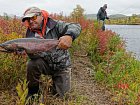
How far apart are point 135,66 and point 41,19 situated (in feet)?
14.5

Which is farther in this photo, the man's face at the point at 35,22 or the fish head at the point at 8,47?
the man's face at the point at 35,22

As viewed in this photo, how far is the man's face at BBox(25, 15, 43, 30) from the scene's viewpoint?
5149mm

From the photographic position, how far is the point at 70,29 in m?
5.18

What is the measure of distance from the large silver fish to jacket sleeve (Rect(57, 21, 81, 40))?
0.54m

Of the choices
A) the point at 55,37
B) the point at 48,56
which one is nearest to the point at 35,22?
the point at 55,37

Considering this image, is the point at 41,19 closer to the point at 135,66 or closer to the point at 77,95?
A: the point at 77,95

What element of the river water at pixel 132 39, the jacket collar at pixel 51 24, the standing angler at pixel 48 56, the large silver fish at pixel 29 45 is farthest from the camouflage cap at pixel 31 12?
the river water at pixel 132 39

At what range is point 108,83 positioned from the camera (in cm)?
765

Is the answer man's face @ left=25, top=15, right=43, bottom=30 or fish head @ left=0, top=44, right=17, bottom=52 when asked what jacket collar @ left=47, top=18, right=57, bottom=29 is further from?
fish head @ left=0, top=44, right=17, bottom=52

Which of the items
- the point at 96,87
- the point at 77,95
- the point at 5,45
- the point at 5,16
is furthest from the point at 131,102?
the point at 5,16

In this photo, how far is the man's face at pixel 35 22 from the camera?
5149mm

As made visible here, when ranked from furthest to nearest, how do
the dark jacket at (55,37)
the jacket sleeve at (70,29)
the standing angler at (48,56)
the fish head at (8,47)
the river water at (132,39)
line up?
1. the river water at (132,39)
2. the dark jacket at (55,37)
3. the standing angler at (48,56)
4. the jacket sleeve at (70,29)
5. the fish head at (8,47)

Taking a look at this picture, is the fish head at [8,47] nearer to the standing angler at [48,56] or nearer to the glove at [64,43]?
the glove at [64,43]

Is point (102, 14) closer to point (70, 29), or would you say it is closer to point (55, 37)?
point (55, 37)
